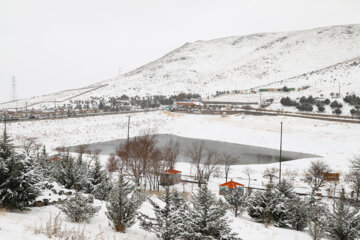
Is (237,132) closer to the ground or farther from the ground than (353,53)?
closer to the ground

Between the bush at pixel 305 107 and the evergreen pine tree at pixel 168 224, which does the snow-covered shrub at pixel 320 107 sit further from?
the evergreen pine tree at pixel 168 224

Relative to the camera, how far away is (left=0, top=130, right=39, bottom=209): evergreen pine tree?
27.3 ft

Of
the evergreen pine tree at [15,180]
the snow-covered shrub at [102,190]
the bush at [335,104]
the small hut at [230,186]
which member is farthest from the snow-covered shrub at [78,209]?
the bush at [335,104]

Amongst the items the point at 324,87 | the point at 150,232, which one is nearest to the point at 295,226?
the point at 150,232

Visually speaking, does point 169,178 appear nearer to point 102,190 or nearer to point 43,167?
point 102,190

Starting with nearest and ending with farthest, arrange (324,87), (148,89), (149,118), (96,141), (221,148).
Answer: (221,148), (96,141), (149,118), (324,87), (148,89)

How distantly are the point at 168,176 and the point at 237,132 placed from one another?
35.5 m

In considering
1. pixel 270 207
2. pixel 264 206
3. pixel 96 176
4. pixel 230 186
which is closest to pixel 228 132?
pixel 230 186

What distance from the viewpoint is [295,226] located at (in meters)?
14.1

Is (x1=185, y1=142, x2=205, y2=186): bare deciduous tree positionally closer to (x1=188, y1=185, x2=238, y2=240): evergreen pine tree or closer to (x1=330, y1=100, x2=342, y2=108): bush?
(x1=188, y1=185, x2=238, y2=240): evergreen pine tree

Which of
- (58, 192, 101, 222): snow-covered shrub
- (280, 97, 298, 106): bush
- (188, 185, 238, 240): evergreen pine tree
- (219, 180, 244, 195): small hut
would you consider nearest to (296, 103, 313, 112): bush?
(280, 97, 298, 106): bush

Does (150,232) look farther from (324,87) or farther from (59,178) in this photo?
(324,87)

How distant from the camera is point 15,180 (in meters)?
8.52

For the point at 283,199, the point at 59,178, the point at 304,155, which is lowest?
the point at 304,155
